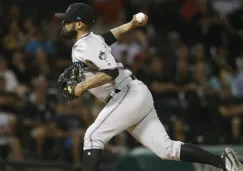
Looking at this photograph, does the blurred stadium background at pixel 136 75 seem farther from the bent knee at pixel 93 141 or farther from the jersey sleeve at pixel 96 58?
the jersey sleeve at pixel 96 58

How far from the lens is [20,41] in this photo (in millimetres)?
11523

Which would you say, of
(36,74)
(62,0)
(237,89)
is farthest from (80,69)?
(62,0)

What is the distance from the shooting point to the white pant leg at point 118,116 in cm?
564

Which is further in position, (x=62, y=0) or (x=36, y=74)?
(x=62, y=0)

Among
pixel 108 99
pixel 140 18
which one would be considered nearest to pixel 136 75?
pixel 140 18

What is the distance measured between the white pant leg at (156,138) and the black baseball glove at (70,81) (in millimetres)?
717

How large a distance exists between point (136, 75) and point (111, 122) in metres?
4.87

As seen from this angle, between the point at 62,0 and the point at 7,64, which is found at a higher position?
the point at 62,0

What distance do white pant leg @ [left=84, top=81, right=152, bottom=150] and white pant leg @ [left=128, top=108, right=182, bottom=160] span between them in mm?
82

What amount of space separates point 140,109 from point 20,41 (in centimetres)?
617

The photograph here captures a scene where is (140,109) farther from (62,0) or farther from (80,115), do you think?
(62,0)

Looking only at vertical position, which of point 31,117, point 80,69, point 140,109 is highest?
point 80,69

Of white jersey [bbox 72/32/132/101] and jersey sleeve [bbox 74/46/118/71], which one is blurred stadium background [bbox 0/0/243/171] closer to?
white jersey [bbox 72/32/132/101]

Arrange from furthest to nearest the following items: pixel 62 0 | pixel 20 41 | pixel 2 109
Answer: pixel 62 0
pixel 20 41
pixel 2 109
